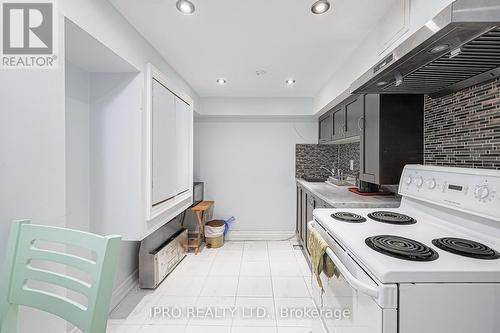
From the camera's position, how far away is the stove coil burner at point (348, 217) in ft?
4.67

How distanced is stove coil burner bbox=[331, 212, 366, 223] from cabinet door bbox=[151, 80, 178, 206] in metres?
1.44

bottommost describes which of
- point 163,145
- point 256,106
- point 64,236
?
point 64,236

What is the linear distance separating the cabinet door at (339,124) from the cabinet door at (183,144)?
5.90 ft

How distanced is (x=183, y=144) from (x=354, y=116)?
1.86 metres

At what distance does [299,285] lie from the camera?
8.30 feet

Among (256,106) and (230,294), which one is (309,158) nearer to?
(256,106)

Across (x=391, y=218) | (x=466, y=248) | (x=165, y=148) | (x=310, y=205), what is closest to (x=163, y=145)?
(x=165, y=148)

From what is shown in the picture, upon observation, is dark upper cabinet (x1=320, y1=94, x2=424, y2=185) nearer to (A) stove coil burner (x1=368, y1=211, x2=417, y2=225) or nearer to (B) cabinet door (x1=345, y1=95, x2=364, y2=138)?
(B) cabinet door (x1=345, y1=95, x2=364, y2=138)


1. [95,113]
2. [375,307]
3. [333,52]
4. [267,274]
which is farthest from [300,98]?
[375,307]

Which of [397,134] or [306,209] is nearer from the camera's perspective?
[397,134]

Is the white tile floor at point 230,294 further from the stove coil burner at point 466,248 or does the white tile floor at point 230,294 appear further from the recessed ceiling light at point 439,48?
the recessed ceiling light at point 439,48

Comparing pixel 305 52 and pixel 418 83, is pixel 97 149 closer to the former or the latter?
pixel 305 52

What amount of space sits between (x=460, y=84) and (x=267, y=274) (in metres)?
2.39

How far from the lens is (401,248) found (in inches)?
37.5
